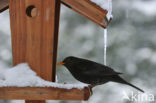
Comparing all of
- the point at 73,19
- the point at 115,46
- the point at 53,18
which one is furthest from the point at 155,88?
the point at 53,18

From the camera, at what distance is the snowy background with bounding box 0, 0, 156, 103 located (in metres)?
5.93

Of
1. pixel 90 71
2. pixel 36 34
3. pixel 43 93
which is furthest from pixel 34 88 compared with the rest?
pixel 90 71

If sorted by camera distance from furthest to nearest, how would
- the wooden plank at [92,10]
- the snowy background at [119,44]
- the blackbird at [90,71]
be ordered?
1. the snowy background at [119,44]
2. the blackbird at [90,71]
3. the wooden plank at [92,10]

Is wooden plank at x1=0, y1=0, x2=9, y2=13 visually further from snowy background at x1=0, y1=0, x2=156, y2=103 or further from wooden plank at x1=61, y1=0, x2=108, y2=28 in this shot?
snowy background at x1=0, y1=0, x2=156, y2=103

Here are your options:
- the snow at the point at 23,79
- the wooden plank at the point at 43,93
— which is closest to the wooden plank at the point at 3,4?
the snow at the point at 23,79

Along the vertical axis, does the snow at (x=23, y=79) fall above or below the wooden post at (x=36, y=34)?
below

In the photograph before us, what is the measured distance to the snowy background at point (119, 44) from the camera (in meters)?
5.93

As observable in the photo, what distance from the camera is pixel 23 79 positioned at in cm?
281

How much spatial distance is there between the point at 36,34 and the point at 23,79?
0.40m

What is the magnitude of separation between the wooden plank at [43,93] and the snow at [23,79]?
0.09 ft

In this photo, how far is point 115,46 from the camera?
604cm

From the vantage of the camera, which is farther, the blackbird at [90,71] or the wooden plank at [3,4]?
the wooden plank at [3,4]

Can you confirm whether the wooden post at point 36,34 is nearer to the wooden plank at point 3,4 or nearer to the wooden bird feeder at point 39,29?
the wooden bird feeder at point 39,29

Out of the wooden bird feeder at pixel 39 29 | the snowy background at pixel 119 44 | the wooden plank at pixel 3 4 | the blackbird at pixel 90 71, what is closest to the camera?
the wooden bird feeder at pixel 39 29
